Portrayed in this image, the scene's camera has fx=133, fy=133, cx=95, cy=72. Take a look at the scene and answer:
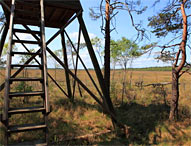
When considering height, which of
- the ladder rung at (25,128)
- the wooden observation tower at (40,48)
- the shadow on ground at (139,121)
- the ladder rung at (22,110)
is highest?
the wooden observation tower at (40,48)

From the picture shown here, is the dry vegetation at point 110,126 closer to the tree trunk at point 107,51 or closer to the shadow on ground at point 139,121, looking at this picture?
the shadow on ground at point 139,121

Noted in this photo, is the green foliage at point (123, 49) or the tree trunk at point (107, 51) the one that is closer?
the tree trunk at point (107, 51)

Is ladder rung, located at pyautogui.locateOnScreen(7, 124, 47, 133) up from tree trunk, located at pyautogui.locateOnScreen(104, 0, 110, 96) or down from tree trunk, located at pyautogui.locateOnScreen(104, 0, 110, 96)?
down

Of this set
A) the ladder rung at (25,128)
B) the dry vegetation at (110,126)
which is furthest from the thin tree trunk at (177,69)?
the ladder rung at (25,128)

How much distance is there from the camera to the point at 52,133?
15.3ft

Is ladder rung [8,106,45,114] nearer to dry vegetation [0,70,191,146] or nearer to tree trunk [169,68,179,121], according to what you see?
dry vegetation [0,70,191,146]

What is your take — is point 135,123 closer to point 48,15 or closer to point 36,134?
point 36,134

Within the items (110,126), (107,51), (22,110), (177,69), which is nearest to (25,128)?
(22,110)

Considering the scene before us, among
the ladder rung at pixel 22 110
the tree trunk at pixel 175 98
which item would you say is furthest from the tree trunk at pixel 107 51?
the ladder rung at pixel 22 110

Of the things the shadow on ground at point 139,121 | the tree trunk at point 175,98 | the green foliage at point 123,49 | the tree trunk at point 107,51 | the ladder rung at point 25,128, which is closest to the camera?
the ladder rung at point 25,128

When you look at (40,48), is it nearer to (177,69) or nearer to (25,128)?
(25,128)

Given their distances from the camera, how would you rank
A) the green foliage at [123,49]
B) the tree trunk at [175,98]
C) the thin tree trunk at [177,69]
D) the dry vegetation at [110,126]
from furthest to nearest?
the green foliage at [123,49], the tree trunk at [175,98], the thin tree trunk at [177,69], the dry vegetation at [110,126]

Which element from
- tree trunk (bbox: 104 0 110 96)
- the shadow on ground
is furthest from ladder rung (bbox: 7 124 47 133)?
tree trunk (bbox: 104 0 110 96)

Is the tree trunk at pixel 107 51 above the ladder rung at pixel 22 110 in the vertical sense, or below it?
above
